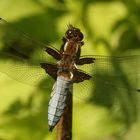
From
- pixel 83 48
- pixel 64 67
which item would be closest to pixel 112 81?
pixel 64 67

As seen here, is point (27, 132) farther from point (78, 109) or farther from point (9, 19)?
point (9, 19)

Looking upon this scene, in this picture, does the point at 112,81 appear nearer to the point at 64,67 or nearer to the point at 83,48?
the point at 64,67

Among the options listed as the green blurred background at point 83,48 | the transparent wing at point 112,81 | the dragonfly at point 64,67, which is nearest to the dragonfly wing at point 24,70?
the dragonfly at point 64,67

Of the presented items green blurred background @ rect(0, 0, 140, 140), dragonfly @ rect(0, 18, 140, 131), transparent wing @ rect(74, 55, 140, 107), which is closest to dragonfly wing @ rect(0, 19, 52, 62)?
dragonfly @ rect(0, 18, 140, 131)

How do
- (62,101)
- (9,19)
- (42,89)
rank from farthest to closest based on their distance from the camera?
(9,19) < (42,89) < (62,101)

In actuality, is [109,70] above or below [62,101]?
above

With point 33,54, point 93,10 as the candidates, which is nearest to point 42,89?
point 33,54
